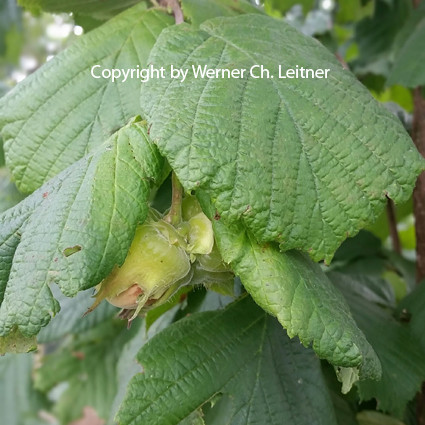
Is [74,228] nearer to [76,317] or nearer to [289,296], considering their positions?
[289,296]

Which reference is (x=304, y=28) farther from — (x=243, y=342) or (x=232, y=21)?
(x=243, y=342)

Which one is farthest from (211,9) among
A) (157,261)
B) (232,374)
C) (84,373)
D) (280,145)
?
(84,373)

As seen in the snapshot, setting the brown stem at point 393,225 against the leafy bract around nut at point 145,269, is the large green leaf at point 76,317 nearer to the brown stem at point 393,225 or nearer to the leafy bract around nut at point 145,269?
the leafy bract around nut at point 145,269

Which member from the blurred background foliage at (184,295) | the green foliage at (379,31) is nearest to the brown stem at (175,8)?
the blurred background foliage at (184,295)

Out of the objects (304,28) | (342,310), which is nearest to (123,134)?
(342,310)

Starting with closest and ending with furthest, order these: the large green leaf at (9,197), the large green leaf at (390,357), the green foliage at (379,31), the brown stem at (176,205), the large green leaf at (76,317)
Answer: the brown stem at (176,205), the large green leaf at (390,357), the large green leaf at (9,197), the large green leaf at (76,317), the green foliage at (379,31)

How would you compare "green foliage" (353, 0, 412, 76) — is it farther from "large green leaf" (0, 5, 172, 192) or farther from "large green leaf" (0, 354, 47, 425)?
"large green leaf" (0, 354, 47, 425)
